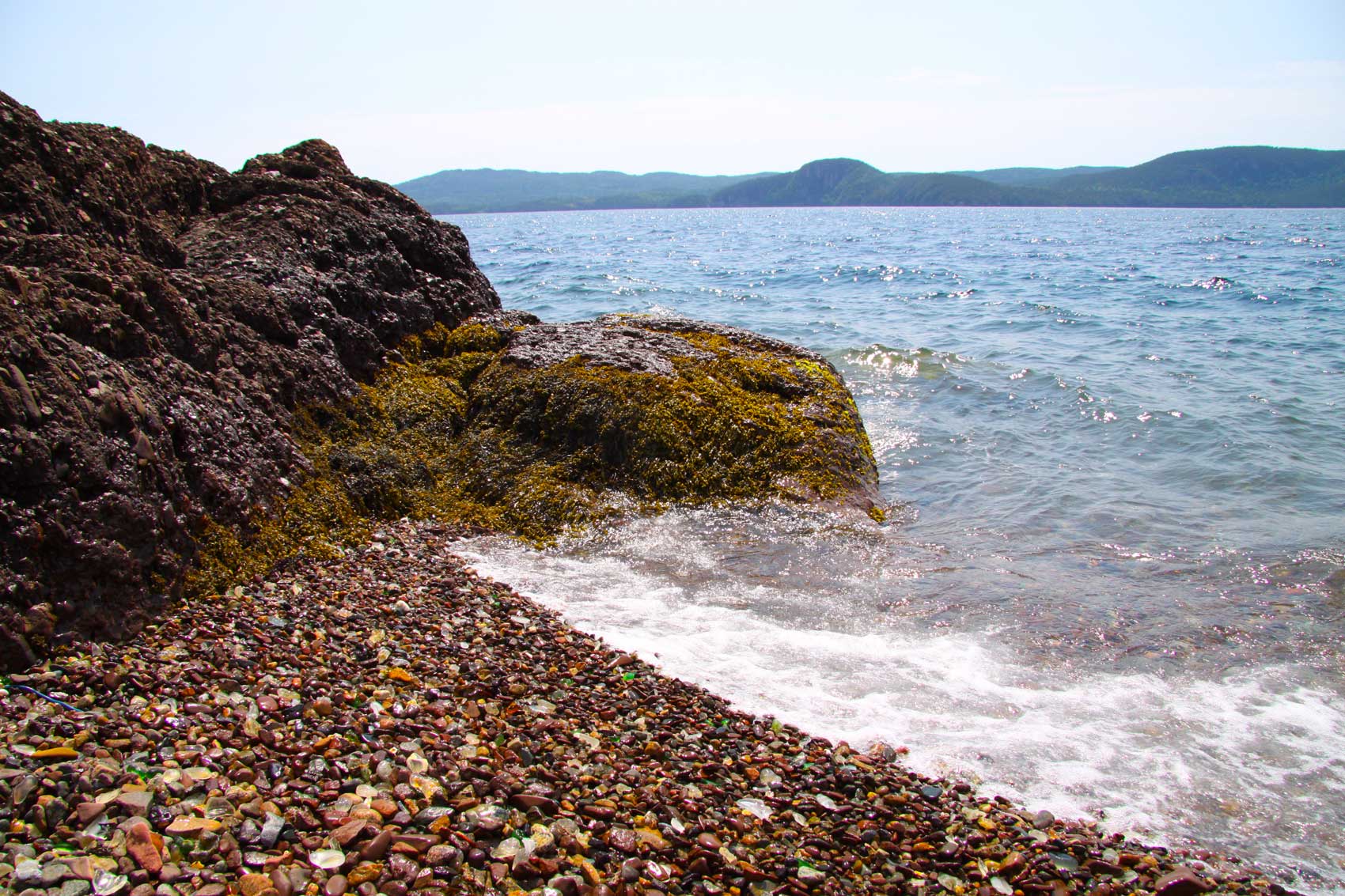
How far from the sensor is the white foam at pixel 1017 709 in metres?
4.62

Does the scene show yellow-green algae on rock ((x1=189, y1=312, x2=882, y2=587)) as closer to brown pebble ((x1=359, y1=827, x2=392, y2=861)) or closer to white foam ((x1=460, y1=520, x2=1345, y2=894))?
white foam ((x1=460, y1=520, x2=1345, y2=894))

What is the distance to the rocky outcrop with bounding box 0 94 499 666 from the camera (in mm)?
4922

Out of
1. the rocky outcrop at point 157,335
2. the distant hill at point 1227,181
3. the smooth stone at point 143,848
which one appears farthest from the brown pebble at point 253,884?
the distant hill at point 1227,181

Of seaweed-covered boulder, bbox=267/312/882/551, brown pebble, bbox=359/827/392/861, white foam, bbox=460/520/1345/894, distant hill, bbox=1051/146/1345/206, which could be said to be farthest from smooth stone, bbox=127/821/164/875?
distant hill, bbox=1051/146/1345/206

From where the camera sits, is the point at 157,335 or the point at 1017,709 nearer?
the point at 1017,709

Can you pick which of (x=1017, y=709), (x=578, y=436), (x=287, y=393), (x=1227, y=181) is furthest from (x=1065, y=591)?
(x=1227, y=181)

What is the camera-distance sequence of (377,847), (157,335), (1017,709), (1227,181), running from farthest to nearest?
(1227,181) → (157,335) → (1017,709) → (377,847)

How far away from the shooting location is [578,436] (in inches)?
365

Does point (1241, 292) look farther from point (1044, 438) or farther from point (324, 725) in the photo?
point (324, 725)

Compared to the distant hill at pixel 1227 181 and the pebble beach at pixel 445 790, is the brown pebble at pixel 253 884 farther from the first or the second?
the distant hill at pixel 1227 181

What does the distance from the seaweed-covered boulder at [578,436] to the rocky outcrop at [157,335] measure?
0.58 m

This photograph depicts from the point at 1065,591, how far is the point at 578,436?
5212 mm

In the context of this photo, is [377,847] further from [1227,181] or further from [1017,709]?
[1227,181]

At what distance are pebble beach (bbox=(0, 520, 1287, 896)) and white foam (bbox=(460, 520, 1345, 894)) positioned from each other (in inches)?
12.7
